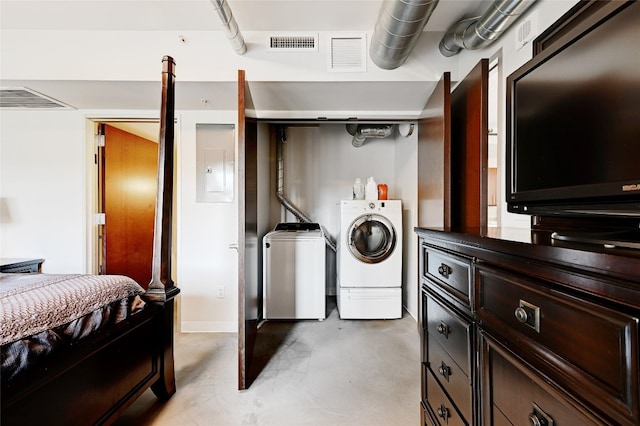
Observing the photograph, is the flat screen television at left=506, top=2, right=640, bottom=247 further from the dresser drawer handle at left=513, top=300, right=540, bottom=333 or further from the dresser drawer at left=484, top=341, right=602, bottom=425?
the dresser drawer at left=484, top=341, right=602, bottom=425

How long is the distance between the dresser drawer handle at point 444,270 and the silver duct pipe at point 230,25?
1.77 m

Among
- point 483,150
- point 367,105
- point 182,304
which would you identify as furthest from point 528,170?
point 182,304

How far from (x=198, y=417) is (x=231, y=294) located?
122 cm

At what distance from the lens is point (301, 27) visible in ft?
6.57

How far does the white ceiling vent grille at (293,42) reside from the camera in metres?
2.04

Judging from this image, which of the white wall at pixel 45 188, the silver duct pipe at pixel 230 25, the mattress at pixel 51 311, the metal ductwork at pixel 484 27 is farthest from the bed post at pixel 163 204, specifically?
the metal ductwork at pixel 484 27

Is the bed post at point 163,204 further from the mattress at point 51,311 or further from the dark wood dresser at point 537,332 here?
the dark wood dresser at point 537,332

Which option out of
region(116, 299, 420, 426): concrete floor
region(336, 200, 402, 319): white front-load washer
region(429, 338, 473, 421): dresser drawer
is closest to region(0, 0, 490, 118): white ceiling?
region(336, 200, 402, 319): white front-load washer

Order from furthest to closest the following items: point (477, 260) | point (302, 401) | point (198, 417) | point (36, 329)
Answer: point (302, 401), point (198, 417), point (36, 329), point (477, 260)

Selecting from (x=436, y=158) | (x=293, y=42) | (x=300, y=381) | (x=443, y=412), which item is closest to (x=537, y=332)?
(x=443, y=412)

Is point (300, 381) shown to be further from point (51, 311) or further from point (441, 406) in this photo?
point (51, 311)

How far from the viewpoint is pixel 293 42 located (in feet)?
6.70

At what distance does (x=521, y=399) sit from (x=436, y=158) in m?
1.62

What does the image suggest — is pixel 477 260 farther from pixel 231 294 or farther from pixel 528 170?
pixel 231 294
